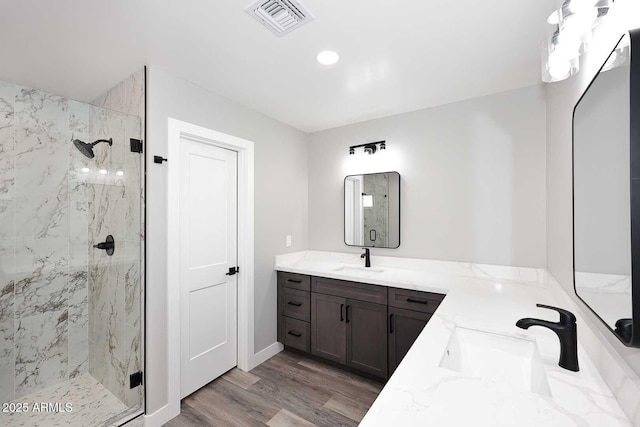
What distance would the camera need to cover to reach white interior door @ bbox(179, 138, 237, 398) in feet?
7.36

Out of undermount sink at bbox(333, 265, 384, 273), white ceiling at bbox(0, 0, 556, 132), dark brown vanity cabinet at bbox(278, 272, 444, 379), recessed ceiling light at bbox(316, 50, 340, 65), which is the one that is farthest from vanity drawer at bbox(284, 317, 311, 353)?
recessed ceiling light at bbox(316, 50, 340, 65)

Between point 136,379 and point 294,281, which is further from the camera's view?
point 294,281

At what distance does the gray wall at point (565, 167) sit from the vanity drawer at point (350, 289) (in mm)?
1191

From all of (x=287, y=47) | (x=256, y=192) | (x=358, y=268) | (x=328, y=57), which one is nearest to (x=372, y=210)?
(x=358, y=268)

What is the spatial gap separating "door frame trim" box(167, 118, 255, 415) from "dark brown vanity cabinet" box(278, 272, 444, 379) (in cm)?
42

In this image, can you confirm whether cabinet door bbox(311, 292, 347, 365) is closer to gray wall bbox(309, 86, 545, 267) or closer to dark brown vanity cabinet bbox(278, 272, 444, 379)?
dark brown vanity cabinet bbox(278, 272, 444, 379)

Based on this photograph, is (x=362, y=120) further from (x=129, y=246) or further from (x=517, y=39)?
(x=129, y=246)

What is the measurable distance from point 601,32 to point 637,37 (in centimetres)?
43

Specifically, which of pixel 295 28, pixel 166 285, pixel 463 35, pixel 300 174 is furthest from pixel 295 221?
pixel 463 35

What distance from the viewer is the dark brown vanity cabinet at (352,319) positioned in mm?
2277

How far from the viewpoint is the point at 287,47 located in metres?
1.77

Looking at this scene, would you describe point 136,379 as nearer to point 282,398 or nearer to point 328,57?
point 282,398

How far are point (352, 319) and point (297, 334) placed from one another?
66cm

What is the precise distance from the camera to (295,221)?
329 cm
